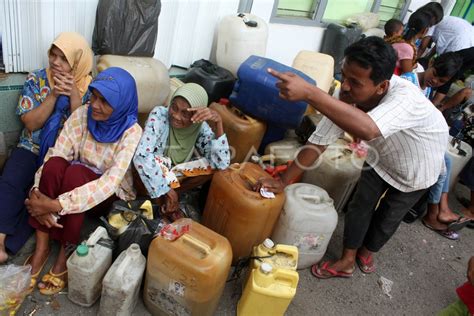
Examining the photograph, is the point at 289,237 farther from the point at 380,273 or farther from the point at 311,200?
the point at 380,273

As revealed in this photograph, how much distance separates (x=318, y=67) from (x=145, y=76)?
1.85 metres

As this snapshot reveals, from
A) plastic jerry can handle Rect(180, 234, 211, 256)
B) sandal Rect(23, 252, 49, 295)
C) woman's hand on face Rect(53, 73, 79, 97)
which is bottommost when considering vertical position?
sandal Rect(23, 252, 49, 295)

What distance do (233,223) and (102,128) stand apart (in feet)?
3.10

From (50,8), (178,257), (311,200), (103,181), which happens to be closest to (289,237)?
(311,200)

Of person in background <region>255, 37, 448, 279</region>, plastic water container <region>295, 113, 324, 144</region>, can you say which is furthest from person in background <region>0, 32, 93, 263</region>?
plastic water container <region>295, 113, 324, 144</region>

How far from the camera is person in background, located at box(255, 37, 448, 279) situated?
61.2 inches

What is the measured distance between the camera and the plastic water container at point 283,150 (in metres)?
2.97

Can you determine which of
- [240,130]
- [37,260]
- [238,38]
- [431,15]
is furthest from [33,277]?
[431,15]

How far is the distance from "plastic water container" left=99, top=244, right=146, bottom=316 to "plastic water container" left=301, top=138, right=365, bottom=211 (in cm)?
161

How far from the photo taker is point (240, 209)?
84.6 inches

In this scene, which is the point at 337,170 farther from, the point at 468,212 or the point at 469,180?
the point at 468,212

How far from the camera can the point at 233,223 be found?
2.21 metres

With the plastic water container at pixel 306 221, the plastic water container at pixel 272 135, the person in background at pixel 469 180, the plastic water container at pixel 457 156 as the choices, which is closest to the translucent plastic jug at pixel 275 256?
the plastic water container at pixel 306 221

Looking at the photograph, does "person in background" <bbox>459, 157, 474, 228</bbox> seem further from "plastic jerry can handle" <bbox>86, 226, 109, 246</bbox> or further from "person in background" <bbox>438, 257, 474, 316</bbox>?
"plastic jerry can handle" <bbox>86, 226, 109, 246</bbox>
